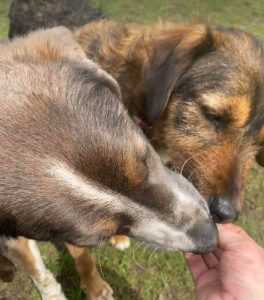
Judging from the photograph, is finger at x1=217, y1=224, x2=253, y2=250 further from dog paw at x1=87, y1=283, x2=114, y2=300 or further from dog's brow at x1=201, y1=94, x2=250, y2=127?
dog paw at x1=87, y1=283, x2=114, y2=300

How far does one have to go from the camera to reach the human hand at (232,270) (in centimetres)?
278

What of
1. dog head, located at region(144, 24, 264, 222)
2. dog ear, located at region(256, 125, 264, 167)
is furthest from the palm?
dog ear, located at region(256, 125, 264, 167)

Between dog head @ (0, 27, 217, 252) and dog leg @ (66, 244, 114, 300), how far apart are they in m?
1.55

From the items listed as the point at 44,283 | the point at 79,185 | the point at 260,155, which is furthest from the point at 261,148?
the point at 44,283

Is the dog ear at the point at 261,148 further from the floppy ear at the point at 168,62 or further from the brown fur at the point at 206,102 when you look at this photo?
the floppy ear at the point at 168,62

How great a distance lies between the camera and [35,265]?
145 inches

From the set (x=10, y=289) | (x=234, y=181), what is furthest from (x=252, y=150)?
(x=10, y=289)

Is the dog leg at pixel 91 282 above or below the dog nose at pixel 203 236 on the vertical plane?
below

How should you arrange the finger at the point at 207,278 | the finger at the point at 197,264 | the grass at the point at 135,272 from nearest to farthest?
the finger at the point at 207,278 < the finger at the point at 197,264 < the grass at the point at 135,272

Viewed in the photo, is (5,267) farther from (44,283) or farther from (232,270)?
(232,270)

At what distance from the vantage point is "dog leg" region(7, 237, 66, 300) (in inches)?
136

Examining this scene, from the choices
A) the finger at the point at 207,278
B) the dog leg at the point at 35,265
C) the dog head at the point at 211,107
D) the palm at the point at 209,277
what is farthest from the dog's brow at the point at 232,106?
the dog leg at the point at 35,265

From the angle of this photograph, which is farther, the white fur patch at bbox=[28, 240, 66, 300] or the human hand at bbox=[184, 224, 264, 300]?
the white fur patch at bbox=[28, 240, 66, 300]

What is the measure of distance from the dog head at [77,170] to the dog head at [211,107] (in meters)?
0.64
